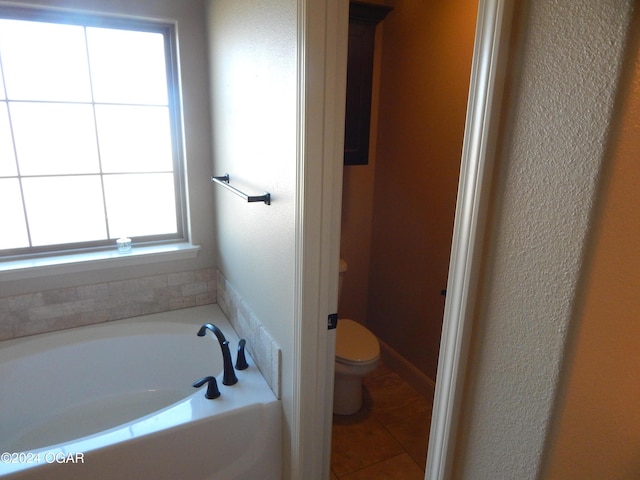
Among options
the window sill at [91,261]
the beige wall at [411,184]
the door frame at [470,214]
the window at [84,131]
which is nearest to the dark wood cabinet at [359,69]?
the beige wall at [411,184]

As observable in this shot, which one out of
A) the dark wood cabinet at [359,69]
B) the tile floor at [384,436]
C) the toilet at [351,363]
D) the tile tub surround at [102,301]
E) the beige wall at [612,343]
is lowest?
the tile floor at [384,436]

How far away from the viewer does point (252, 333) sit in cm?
189

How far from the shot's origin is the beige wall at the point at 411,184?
6.80 ft

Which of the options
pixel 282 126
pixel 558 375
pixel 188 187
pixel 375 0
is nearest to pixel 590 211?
pixel 558 375

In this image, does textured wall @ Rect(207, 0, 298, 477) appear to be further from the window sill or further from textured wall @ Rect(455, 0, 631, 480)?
textured wall @ Rect(455, 0, 631, 480)

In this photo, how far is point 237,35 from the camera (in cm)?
169

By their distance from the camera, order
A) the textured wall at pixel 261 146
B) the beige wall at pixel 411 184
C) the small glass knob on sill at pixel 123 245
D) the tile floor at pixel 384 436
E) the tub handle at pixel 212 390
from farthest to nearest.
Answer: the small glass knob on sill at pixel 123 245
the beige wall at pixel 411 184
the tile floor at pixel 384 436
the tub handle at pixel 212 390
the textured wall at pixel 261 146

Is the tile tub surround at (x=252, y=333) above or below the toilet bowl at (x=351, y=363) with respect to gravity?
above

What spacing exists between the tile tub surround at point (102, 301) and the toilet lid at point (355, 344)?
790 millimetres

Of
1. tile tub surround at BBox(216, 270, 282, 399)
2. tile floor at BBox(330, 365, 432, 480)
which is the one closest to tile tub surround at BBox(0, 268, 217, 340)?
tile tub surround at BBox(216, 270, 282, 399)

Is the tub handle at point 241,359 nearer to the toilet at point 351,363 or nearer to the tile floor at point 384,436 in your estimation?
the toilet at point 351,363

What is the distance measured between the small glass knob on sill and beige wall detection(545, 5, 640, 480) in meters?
2.09

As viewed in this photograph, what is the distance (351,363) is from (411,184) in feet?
3.37

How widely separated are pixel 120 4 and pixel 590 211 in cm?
214
